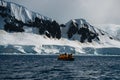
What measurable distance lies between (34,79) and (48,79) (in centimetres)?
283

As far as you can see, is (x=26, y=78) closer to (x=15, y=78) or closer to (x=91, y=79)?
(x=15, y=78)

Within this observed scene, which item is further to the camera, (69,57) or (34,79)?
(69,57)

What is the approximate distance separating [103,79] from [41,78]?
12.1 m

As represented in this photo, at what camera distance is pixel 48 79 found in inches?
2749

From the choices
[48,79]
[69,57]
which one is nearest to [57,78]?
[48,79]

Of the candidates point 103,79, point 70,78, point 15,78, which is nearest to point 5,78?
point 15,78

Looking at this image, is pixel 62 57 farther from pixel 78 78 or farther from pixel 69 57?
pixel 78 78

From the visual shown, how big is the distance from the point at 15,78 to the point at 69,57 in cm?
9494

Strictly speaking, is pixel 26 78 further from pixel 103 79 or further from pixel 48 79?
pixel 103 79

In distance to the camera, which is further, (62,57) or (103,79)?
(62,57)

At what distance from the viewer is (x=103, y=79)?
7106 cm

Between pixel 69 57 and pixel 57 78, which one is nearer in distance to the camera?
pixel 57 78

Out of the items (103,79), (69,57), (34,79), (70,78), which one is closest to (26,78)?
(34,79)

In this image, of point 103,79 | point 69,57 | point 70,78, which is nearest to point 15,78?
point 70,78
